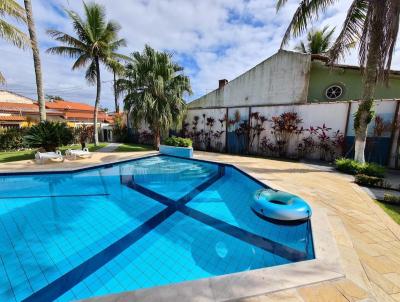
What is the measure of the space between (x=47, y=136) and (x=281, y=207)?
12103 mm

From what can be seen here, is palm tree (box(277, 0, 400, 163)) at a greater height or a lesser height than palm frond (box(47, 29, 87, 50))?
lesser

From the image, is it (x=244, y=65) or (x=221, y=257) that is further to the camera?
(x=244, y=65)

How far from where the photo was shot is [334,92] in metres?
13.4

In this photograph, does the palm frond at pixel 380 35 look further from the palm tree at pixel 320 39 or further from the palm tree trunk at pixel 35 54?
the palm tree at pixel 320 39

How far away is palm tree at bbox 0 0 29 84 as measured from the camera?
25.1 ft

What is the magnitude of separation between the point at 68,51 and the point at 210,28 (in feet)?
34.0

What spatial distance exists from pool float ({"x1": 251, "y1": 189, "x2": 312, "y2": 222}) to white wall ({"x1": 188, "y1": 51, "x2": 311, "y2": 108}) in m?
11.3

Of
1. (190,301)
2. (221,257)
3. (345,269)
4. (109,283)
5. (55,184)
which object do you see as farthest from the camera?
(55,184)

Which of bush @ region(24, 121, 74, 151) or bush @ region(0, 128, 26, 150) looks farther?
bush @ region(0, 128, 26, 150)

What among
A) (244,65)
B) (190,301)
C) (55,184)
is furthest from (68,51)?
(190,301)

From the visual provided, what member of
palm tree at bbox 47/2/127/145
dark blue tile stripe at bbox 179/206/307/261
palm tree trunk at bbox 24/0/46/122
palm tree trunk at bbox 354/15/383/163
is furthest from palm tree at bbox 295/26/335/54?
palm tree trunk at bbox 24/0/46/122

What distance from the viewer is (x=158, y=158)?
40.0 feet

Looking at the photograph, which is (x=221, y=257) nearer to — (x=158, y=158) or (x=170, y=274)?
(x=170, y=274)

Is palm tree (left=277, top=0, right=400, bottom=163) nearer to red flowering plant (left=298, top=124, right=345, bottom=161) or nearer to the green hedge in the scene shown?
red flowering plant (left=298, top=124, right=345, bottom=161)
